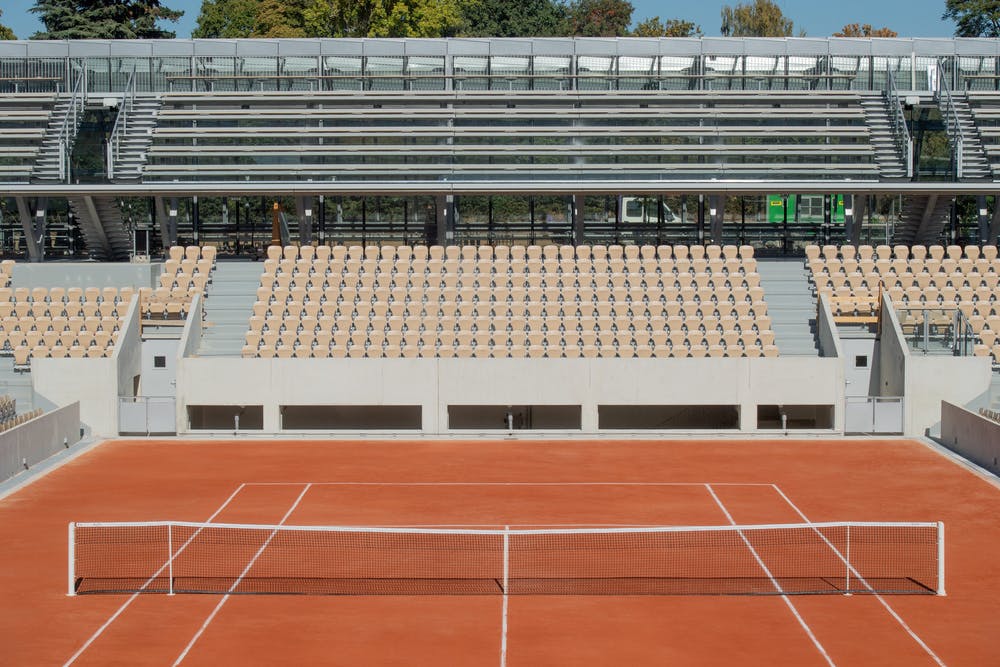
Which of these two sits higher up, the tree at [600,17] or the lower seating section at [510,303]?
the tree at [600,17]

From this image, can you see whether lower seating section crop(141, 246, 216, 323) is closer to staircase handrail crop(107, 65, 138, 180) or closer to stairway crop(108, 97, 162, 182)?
stairway crop(108, 97, 162, 182)

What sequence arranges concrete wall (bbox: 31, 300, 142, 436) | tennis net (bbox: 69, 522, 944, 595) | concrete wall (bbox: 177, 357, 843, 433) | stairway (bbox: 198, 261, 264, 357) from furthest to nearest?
stairway (bbox: 198, 261, 264, 357) → concrete wall (bbox: 177, 357, 843, 433) → concrete wall (bbox: 31, 300, 142, 436) → tennis net (bbox: 69, 522, 944, 595)

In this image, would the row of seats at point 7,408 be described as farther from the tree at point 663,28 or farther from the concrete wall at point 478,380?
the tree at point 663,28

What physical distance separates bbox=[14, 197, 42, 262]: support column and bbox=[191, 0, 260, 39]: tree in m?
50.1

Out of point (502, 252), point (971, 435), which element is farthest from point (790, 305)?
point (971, 435)

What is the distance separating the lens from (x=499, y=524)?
24672 millimetres

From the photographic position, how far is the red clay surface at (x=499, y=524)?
1773cm

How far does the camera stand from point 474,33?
9412 cm

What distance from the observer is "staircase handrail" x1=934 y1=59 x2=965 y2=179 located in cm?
4141

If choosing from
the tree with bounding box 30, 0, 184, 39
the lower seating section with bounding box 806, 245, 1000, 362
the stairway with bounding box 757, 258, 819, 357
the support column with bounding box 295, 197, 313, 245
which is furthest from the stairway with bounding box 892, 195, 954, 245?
the tree with bounding box 30, 0, 184, 39

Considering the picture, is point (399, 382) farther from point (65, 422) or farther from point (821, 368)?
point (821, 368)

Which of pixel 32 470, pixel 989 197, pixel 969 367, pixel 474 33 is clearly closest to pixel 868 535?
pixel 969 367

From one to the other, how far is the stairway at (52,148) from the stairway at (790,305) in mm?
20316

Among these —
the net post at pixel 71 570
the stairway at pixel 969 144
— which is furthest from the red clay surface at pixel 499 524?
the stairway at pixel 969 144
